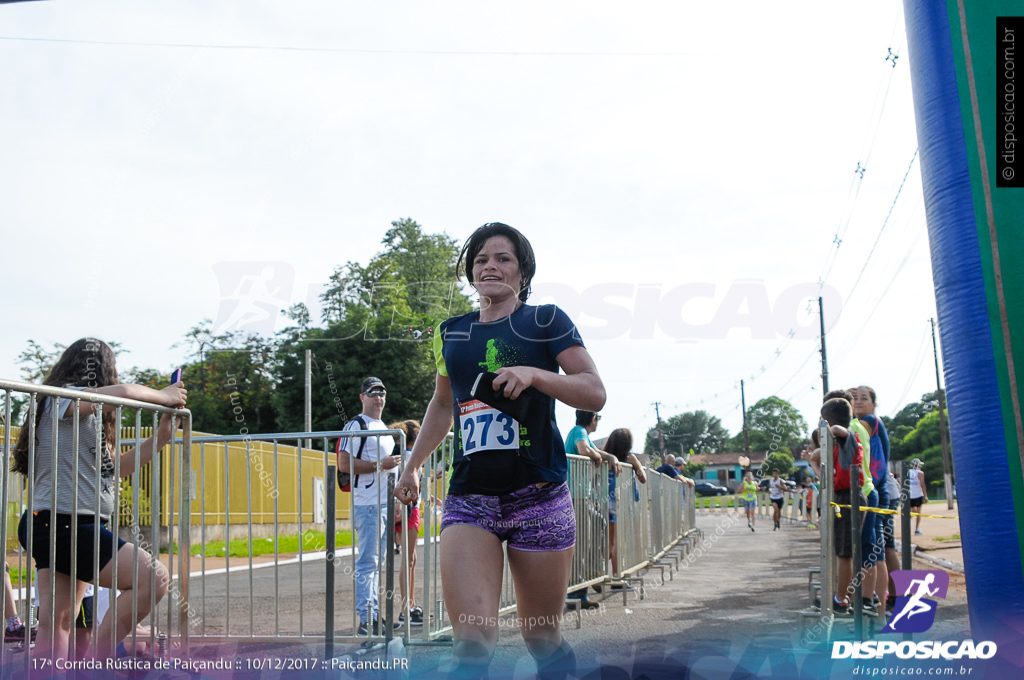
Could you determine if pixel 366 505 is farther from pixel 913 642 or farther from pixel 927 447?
pixel 927 447

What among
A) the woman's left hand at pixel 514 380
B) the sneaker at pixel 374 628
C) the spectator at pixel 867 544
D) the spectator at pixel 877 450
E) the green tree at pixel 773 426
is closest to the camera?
the woman's left hand at pixel 514 380

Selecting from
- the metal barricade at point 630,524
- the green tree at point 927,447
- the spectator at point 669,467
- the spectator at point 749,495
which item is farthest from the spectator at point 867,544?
the green tree at point 927,447

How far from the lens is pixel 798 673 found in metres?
4.23

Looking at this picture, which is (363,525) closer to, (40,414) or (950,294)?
(40,414)

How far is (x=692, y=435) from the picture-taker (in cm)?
1644

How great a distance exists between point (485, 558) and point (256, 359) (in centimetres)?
4015

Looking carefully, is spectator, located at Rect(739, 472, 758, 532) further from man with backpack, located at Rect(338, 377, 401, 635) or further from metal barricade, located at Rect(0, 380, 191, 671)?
metal barricade, located at Rect(0, 380, 191, 671)

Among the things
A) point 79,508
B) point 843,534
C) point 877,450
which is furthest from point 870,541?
point 79,508

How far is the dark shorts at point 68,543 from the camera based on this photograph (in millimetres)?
3518

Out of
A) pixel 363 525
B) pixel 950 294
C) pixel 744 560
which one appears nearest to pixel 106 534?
pixel 363 525

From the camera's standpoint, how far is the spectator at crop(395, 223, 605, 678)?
2.79m

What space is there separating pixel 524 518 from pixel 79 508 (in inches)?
73.5

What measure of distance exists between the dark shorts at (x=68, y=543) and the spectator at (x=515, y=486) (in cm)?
161

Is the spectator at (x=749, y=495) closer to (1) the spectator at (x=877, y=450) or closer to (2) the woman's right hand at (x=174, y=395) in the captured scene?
(1) the spectator at (x=877, y=450)
